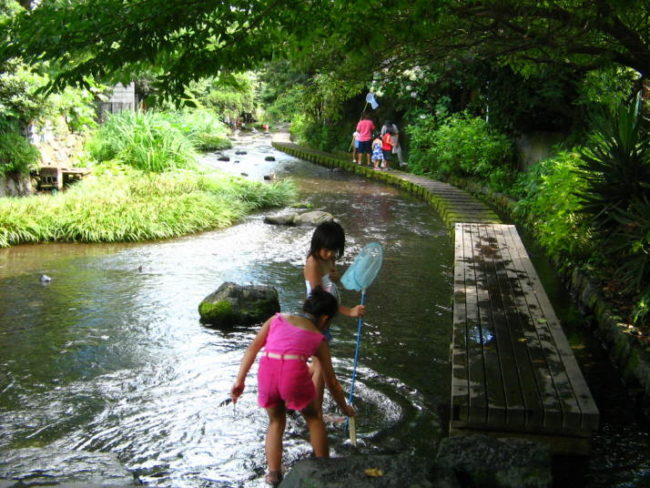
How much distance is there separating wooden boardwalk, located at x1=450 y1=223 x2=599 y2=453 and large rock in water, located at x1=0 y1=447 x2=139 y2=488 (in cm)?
208

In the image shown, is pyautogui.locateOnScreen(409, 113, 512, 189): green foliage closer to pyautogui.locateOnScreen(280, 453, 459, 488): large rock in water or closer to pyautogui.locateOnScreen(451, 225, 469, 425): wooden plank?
pyautogui.locateOnScreen(451, 225, 469, 425): wooden plank

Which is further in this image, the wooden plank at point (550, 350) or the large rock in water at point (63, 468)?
the wooden plank at point (550, 350)

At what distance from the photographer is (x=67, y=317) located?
281 inches

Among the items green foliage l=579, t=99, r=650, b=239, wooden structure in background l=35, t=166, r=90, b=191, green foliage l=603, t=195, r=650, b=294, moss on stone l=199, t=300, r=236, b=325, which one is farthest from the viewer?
wooden structure in background l=35, t=166, r=90, b=191

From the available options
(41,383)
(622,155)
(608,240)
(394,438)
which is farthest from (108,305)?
(622,155)

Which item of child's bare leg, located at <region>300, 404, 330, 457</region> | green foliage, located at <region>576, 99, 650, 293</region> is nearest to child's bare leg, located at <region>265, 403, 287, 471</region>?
child's bare leg, located at <region>300, 404, 330, 457</region>

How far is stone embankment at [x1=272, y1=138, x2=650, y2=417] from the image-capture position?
5.33m

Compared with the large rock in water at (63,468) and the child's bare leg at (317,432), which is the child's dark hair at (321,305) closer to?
the child's bare leg at (317,432)

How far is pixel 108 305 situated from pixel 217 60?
12.6 ft

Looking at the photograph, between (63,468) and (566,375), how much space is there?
3315 mm

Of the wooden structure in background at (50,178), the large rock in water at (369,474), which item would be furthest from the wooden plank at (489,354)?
the wooden structure in background at (50,178)

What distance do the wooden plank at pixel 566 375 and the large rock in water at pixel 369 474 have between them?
1.09 metres

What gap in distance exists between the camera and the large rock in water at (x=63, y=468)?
12.3ft

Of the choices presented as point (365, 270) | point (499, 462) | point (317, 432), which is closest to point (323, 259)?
point (365, 270)
